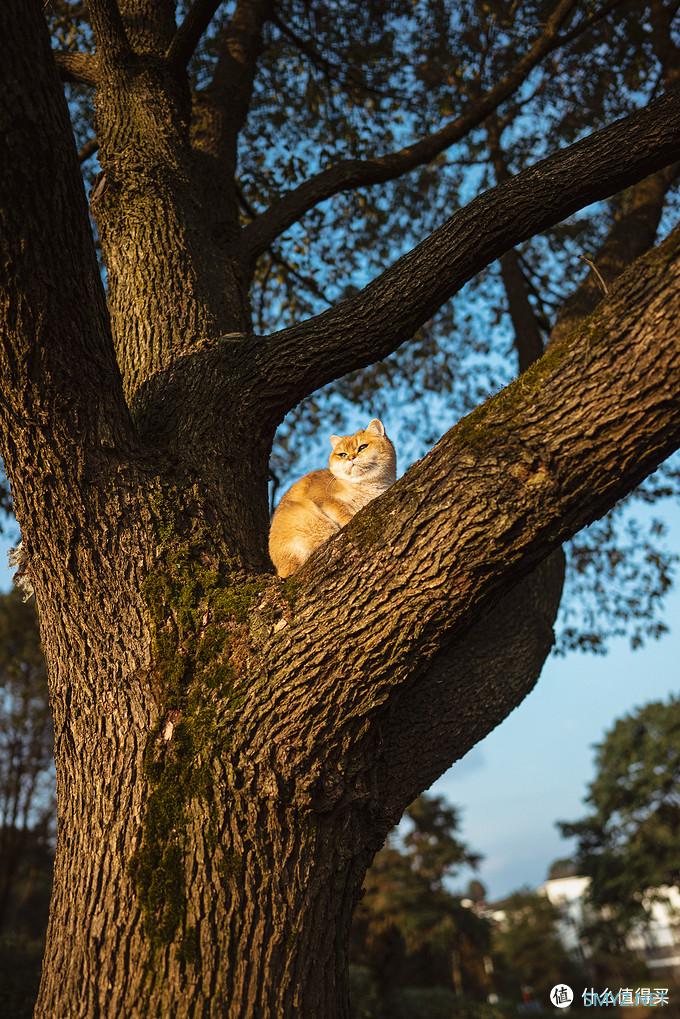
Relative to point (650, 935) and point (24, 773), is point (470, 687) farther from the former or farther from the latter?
point (650, 935)

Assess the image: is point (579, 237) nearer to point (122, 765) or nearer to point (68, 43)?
point (68, 43)

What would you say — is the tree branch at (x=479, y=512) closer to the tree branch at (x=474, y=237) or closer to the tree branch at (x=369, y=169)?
the tree branch at (x=474, y=237)

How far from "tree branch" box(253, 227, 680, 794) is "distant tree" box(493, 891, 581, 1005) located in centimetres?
3066

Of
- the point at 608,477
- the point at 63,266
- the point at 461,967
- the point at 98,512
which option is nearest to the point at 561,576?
the point at 608,477

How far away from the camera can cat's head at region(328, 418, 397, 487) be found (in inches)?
230

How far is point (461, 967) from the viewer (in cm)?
2158

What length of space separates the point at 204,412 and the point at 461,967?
23016mm

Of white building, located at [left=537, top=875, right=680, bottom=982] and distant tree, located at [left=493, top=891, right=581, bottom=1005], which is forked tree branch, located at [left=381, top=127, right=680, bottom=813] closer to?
white building, located at [left=537, top=875, right=680, bottom=982]

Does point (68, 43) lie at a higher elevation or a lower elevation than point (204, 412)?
higher

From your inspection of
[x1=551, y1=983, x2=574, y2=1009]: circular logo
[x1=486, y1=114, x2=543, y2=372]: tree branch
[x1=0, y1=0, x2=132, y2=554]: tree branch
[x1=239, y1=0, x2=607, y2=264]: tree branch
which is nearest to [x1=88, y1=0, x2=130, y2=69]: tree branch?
[x1=239, y1=0, x2=607, y2=264]: tree branch

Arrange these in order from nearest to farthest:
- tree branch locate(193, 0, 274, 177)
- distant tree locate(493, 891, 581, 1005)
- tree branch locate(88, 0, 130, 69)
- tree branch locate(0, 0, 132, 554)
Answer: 1. tree branch locate(0, 0, 132, 554)
2. tree branch locate(88, 0, 130, 69)
3. tree branch locate(193, 0, 274, 177)
4. distant tree locate(493, 891, 581, 1005)

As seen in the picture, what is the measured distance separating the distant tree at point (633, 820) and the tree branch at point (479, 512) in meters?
27.9

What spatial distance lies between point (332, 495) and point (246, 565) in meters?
1.93

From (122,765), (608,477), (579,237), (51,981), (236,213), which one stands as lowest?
(51,981)
